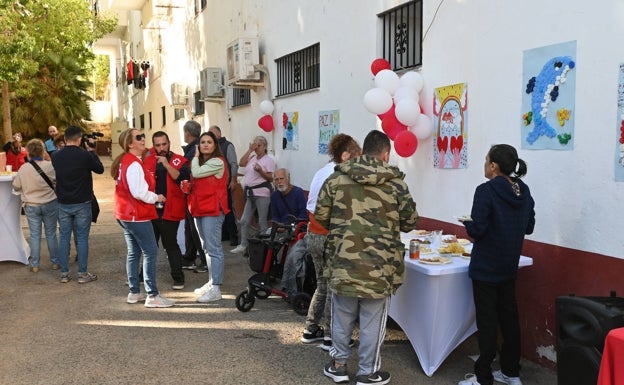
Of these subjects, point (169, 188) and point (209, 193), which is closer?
point (209, 193)

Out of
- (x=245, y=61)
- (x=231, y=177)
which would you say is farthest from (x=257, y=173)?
(x=245, y=61)

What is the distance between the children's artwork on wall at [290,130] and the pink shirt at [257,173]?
1.74ft

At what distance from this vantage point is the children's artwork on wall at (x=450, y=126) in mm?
5229

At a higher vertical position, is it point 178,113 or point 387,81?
point 178,113

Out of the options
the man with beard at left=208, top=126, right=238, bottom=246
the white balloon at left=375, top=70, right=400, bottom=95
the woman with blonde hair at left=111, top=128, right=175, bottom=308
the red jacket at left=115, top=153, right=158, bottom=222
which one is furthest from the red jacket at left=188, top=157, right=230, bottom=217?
the man with beard at left=208, top=126, right=238, bottom=246

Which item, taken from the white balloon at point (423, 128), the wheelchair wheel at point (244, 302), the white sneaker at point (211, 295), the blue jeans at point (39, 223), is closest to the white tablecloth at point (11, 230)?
the blue jeans at point (39, 223)

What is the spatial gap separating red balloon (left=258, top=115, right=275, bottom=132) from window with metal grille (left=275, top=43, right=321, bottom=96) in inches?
17.0

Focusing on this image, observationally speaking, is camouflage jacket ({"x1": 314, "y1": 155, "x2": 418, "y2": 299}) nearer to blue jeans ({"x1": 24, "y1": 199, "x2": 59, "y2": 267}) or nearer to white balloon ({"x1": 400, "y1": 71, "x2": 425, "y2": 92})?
white balloon ({"x1": 400, "y1": 71, "x2": 425, "y2": 92})

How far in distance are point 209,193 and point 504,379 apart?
10.5ft

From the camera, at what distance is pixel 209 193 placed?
5891mm

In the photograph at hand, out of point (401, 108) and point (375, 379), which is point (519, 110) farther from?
point (375, 379)

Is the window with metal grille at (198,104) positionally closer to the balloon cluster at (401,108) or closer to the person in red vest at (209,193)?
the person in red vest at (209,193)

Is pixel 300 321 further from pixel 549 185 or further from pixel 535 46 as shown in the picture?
pixel 535 46

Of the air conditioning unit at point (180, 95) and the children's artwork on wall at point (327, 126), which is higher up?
the air conditioning unit at point (180, 95)
